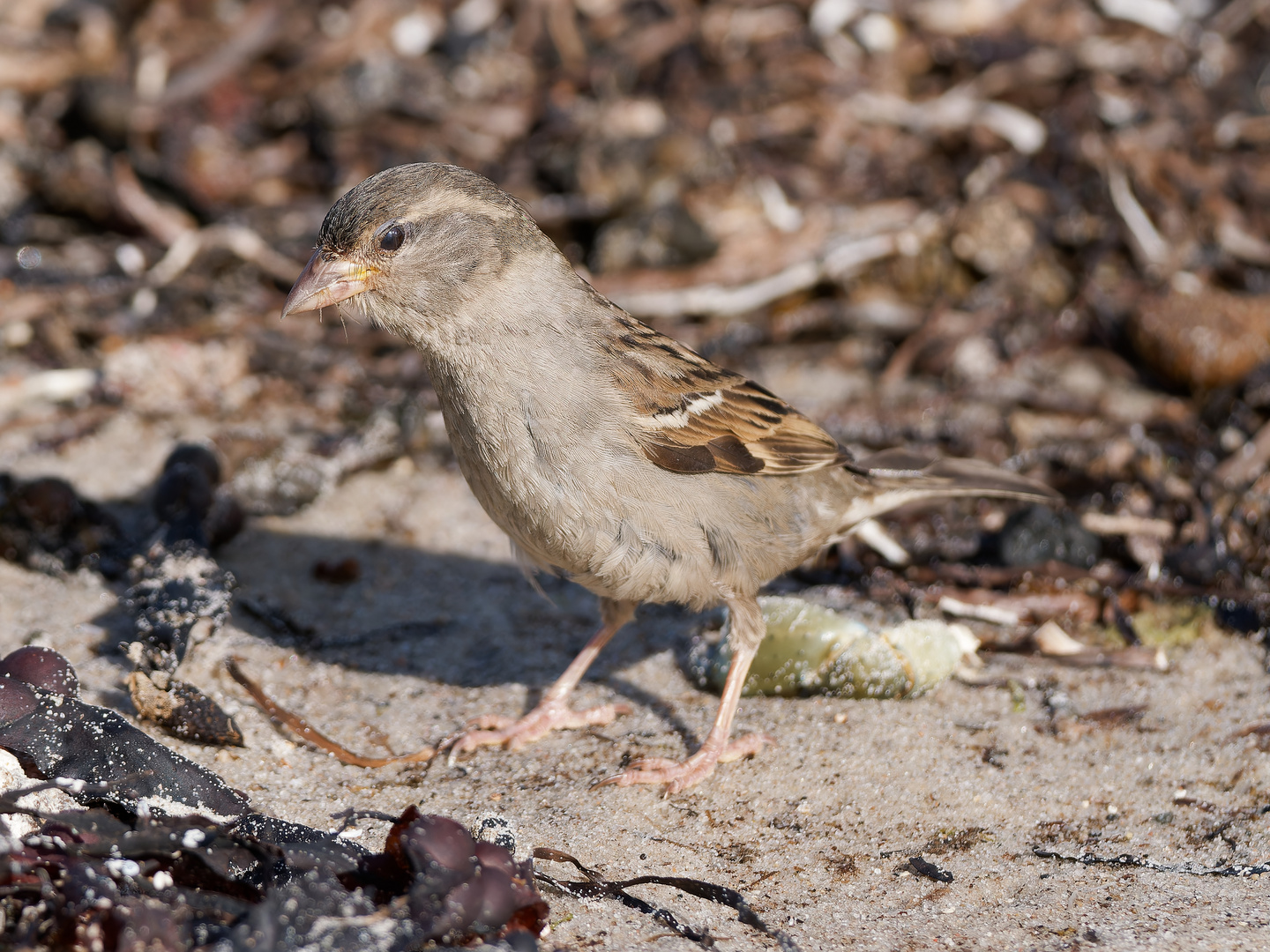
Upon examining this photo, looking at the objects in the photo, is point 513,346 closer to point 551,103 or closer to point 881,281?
point 881,281

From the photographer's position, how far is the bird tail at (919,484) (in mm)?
4816

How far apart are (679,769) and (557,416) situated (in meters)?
1.26

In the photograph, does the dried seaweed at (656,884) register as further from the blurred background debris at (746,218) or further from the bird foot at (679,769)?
the blurred background debris at (746,218)

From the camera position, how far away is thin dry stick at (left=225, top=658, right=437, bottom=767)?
3926 millimetres

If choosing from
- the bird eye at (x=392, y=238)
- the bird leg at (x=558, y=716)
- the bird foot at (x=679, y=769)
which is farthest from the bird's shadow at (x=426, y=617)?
the bird eye at (x=392, y=238)

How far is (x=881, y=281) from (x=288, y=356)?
367cm

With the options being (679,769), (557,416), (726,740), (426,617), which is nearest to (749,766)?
(726,740)

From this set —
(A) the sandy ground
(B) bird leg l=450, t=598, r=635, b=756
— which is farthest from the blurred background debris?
(B) bird leg l=450, t=598, r=635, b=756

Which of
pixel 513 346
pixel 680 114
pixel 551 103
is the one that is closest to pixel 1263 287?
pixel 680 114

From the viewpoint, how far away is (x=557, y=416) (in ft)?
12.6

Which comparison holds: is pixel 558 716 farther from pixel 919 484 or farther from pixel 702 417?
pixel 919 484

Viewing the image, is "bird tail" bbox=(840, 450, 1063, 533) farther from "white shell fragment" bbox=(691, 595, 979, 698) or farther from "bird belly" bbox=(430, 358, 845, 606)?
"bird belly" bbox=(430, 358, 845, 606)

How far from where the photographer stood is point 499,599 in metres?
5.22

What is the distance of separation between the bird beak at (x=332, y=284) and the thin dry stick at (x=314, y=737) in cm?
137
